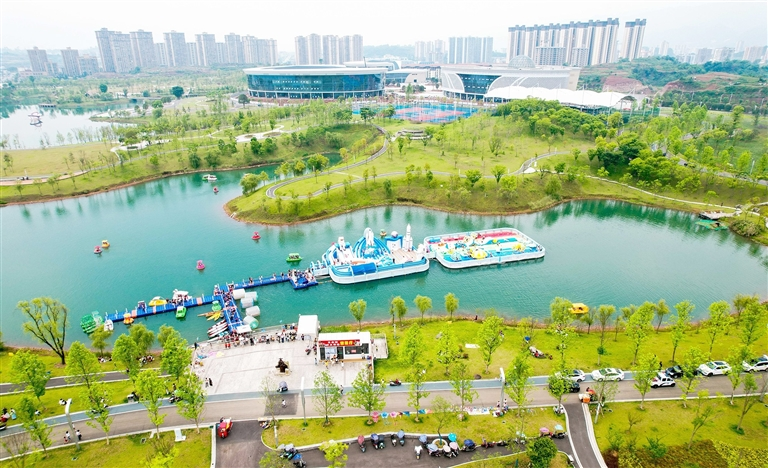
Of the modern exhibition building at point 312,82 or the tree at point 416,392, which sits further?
the modern exhibition building at point 312,82

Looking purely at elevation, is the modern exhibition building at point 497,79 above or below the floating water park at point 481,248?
above

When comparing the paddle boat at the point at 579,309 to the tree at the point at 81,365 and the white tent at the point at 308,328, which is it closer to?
the white tent at the point at 308,328

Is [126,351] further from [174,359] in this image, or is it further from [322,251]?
[322,251]

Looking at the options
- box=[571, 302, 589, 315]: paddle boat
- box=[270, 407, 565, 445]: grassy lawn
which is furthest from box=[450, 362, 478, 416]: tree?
box=[571, 302, 589, 315]: paddle boat

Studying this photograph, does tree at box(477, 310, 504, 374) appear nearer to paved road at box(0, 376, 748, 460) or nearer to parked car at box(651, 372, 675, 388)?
paved road at box(0, 376, 748, 460)

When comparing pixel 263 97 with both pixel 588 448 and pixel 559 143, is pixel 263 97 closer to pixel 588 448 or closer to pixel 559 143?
pixel 559 143

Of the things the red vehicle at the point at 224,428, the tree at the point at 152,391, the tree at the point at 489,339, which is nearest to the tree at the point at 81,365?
the tree at the point at 152,391

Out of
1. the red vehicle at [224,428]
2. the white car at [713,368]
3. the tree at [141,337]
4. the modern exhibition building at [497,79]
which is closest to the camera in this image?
the red vehicle at [224,428]
